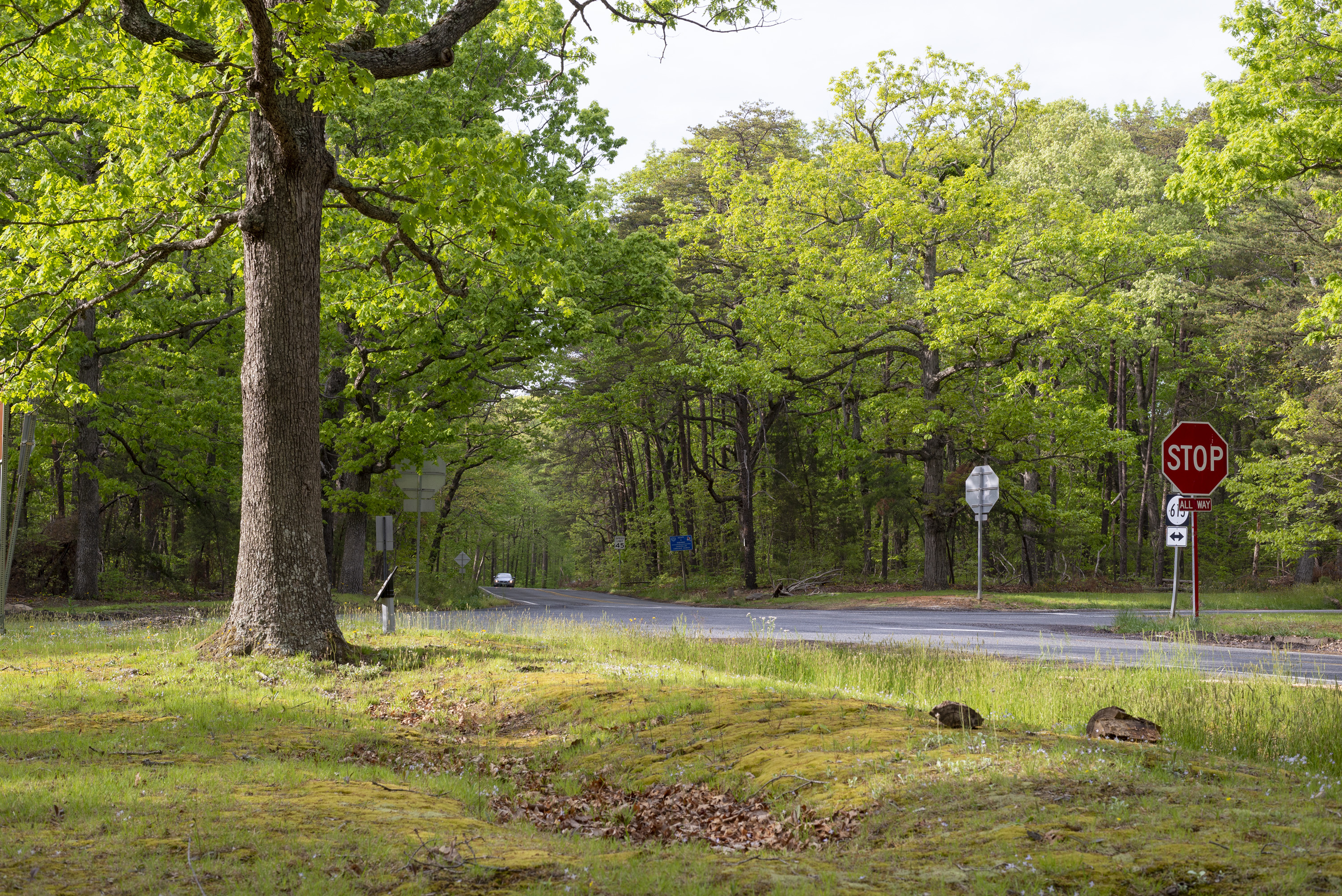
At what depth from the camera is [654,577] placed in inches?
2074

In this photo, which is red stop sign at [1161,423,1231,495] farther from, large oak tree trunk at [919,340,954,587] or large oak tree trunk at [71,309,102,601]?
large oak tree trunk at [71,309,102,601]

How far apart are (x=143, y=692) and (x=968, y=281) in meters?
25.8

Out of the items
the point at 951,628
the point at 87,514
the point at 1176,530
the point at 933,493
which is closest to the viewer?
the point at 951,628

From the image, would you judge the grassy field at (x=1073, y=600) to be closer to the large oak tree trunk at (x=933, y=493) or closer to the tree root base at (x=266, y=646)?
the large oak tree trunk at (x=933, y=493)

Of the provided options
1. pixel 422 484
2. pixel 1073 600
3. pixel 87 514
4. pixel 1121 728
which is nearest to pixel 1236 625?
pixel 1073 600

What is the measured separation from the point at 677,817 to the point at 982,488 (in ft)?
73.2

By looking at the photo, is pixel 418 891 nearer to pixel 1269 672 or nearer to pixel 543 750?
pixel 543 750

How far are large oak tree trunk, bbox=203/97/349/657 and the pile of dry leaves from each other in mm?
5319

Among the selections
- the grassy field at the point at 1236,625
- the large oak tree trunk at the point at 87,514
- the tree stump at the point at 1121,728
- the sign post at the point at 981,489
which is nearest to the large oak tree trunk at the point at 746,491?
the sign post at the point at 981,489

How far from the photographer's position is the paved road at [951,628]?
1225cm

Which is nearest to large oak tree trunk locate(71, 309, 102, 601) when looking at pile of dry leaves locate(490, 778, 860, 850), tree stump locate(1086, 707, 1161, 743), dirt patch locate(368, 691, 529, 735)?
dirt patch locate(368, 691, 529, 735)

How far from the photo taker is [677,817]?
611cm

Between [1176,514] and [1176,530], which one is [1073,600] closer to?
[1176,514]

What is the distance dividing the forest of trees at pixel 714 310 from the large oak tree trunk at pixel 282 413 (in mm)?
116
